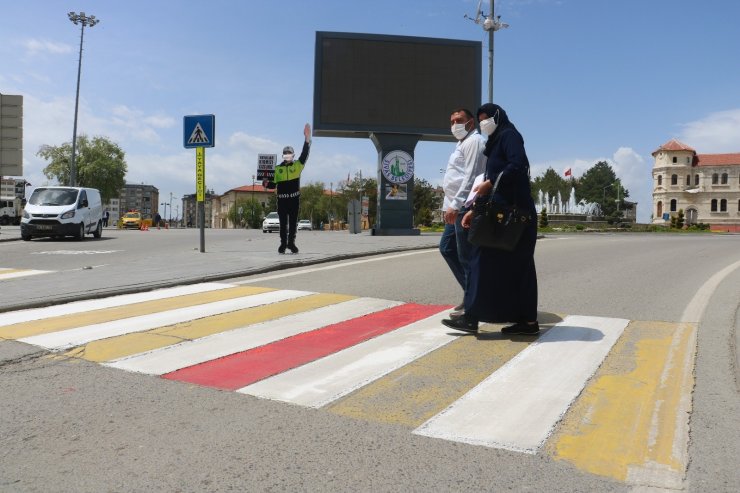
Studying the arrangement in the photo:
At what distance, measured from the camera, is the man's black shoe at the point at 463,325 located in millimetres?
5164

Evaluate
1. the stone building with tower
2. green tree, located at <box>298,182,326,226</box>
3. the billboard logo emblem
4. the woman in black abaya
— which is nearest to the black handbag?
the woman in black abaya

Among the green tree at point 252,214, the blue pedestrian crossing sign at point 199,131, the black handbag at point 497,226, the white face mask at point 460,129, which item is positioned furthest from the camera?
the green tree at point 252,214

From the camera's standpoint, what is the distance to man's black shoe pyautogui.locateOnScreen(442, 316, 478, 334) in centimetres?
516

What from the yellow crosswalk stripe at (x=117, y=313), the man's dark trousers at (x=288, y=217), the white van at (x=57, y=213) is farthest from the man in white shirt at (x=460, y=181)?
the white van at (x=57, y=213)

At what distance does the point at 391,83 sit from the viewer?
1038 inches

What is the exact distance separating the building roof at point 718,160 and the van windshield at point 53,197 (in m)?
118

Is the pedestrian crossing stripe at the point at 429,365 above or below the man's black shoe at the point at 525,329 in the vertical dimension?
below

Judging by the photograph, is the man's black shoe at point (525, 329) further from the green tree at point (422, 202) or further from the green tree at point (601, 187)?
the green tree at point (601, 187)

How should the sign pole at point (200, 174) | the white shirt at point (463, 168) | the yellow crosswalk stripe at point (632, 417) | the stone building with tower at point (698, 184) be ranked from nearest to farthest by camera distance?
1. the yellow crosswalk stripe at point (632, 417)
2. the white shirt at point (463, 168)
3. the sign pole at point (200, 174)
4. the stone building with tower at point (698, 184)

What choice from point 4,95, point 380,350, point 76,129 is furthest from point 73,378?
point 76,129

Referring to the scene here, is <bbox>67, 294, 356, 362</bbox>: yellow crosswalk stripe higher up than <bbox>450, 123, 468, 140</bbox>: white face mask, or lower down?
lower down

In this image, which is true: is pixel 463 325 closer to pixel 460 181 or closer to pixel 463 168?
pixel 460 181

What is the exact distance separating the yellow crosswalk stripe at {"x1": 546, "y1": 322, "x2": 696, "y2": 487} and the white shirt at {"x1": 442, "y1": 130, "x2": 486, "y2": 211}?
74.5 inches

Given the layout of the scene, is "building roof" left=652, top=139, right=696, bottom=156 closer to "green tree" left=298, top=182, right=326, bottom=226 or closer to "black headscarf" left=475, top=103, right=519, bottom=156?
"green tree" left=298, top=182, right=326, bottom=226
